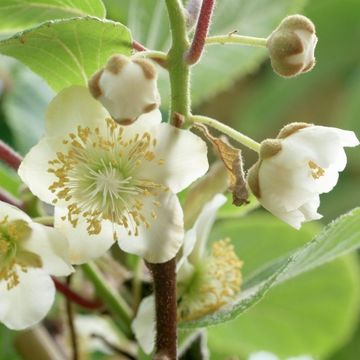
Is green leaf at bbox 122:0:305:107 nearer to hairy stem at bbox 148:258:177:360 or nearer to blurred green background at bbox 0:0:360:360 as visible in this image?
blurred green background at bbox 0:0:360:360

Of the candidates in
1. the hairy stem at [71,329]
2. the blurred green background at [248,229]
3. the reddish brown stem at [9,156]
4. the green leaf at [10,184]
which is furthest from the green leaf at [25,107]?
the reddish brown stem at [9,156]

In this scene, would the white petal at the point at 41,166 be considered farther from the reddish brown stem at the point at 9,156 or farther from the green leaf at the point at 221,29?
the green leaf at the point at 221,29

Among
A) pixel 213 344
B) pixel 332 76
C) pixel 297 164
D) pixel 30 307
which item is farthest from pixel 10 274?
pixel 332 76

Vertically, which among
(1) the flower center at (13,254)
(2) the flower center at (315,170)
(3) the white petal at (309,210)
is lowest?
(1) the flower center at (13,254)

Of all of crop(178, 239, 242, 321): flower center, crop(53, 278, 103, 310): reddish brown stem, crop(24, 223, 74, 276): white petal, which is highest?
A: crop(24, 223, 74, 276): white petal

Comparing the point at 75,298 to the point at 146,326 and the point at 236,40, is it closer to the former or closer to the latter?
the point at 146,326

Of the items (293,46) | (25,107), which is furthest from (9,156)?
(25,107)

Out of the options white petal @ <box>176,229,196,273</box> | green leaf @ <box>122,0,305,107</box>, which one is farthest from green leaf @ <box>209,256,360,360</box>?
white petal @ <box>176,229,196,273</box>

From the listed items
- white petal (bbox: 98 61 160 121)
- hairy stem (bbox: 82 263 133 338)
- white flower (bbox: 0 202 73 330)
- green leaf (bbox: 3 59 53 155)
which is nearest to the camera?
white petal (bbox: 98 61 160 121)
